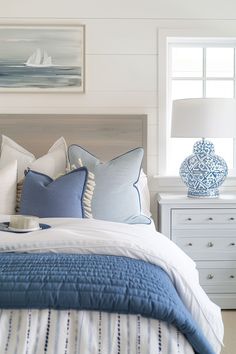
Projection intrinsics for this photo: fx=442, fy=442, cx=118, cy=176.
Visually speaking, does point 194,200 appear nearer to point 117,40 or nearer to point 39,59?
point 117,40

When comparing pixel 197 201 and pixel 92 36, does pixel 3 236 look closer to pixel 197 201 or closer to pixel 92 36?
pixel 197 201

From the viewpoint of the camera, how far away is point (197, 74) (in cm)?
354

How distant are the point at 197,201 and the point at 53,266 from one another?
5.44 feet

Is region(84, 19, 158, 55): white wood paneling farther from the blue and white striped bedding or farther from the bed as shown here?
the blue and white striped bedding

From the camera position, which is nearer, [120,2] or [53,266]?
[53,266]

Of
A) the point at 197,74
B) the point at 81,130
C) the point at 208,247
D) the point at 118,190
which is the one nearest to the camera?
the point at 118,190

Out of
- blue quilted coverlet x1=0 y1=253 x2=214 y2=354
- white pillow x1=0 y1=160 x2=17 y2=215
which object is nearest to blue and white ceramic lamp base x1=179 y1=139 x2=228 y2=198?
white pillow x1=0 y1=160 x2=17 y2=215

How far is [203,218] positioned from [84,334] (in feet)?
5.96

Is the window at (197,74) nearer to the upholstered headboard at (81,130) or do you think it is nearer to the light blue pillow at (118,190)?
the upholstered headboard at (81,130)

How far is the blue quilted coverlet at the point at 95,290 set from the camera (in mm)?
1430

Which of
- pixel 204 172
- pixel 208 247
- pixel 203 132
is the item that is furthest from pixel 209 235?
pixel 203 132

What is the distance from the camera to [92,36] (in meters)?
3.37

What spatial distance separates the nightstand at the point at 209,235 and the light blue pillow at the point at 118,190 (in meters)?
0.40

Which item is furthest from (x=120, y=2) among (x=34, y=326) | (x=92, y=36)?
(x=34, y=326)
